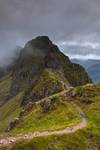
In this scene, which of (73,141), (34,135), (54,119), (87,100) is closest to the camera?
(34,135)

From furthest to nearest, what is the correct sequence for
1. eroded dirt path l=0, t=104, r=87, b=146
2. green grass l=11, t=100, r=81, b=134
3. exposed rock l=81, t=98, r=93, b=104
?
exposed rock l=81, t=98, r=93, b=104 → green grass l=11, t=100, r=81, b=134 → eroded dirt path l=0, t=104, r=87, b=146

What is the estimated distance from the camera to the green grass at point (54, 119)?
117 meters

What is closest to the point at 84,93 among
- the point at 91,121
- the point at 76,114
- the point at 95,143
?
the point at 76,114

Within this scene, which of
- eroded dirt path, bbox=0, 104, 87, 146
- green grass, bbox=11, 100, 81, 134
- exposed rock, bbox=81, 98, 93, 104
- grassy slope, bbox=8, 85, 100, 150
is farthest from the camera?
exposed rock, bbox=81, 98, 93, 104

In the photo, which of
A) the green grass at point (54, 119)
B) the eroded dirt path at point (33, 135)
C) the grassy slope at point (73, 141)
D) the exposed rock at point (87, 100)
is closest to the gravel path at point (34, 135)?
the eroded dirt path at point (33, 135)

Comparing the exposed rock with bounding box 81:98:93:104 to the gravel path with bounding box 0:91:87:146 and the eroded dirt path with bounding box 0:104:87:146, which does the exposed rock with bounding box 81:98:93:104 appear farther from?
the eroded dirt path with bounding box 0:104:87:146

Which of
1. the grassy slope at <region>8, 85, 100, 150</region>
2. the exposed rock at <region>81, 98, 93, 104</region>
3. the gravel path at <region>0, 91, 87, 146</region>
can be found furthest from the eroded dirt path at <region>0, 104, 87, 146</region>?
the exposed rock at <region>81, 98, 93, 104</region>

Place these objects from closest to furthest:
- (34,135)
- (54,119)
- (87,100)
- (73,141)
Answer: (34,135) < (73,141) < (54,119) < (87,100)

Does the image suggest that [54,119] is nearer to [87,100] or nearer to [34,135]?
[87,100]

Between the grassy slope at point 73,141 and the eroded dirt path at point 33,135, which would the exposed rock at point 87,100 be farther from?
the eroded dirt path at point 33,135

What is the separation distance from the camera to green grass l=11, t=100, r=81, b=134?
116812 mm

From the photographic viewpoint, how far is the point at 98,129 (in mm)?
103688

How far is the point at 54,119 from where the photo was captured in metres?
129

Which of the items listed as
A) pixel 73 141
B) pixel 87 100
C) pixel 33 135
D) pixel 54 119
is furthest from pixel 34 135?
pixel 87 100
